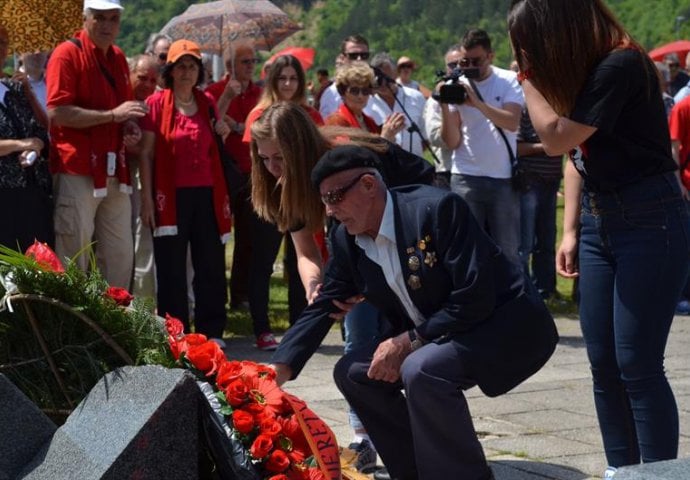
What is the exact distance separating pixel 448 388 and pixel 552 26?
127cm

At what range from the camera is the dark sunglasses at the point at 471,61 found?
945cm

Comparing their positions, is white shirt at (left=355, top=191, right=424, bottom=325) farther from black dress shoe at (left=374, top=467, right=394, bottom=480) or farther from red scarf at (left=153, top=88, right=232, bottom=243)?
red scarf at (left=153, top=88, right=232, bottom=243)

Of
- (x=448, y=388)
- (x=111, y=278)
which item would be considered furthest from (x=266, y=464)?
(x=111, y=278)

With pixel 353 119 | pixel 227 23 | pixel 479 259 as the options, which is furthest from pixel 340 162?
pixel 227 23

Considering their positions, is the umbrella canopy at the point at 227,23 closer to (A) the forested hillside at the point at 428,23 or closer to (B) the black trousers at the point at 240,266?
(B) the black trousers at the point at 240,266

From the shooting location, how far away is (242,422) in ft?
14.2

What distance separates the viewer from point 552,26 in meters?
4.34

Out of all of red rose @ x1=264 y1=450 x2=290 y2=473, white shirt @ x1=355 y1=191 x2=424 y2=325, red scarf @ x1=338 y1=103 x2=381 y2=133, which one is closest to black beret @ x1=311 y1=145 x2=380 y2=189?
white shirt @ x1=355 y1=191 x2=424 y2=325

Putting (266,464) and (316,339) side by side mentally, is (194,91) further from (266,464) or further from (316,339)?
(266,464)

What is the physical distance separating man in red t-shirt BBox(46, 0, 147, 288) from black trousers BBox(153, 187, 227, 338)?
501 millimetres

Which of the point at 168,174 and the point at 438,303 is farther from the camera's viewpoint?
the point at 168,174

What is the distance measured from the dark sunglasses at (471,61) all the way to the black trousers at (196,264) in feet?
6.94

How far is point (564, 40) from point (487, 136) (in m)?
5.10

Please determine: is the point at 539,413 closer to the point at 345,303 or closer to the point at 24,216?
the point at 345,303
